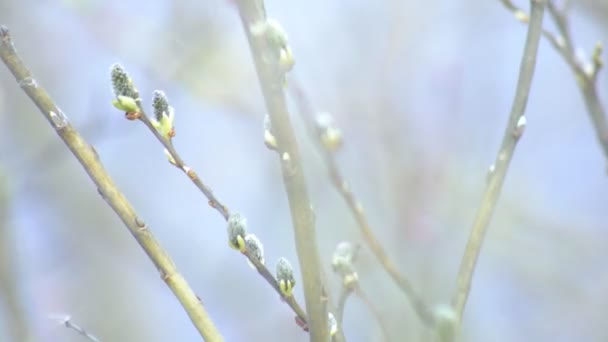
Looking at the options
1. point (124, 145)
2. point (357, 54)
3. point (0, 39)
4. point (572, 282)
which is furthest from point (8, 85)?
point (0, 39)

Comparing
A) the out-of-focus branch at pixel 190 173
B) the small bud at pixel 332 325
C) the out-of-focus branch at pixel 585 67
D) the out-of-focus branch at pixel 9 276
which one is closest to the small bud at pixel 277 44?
the out-of-focus branch at pixel 190 173

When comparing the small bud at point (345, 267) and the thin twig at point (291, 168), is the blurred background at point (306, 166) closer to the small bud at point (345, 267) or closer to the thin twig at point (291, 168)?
the small bud at point (345, 267)

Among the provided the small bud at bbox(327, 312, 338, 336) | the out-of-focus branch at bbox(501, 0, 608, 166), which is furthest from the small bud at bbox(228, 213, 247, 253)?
the out-of-focus branch at bbox(501, 0, 608, 166)

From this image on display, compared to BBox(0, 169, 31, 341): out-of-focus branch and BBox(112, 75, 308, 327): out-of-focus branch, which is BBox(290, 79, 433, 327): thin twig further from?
BBox(0, 169, 31, 341): out-of-focus branch

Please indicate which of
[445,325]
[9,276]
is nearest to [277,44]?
[445,325]

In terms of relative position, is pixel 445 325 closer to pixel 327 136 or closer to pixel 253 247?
pixel 253 247

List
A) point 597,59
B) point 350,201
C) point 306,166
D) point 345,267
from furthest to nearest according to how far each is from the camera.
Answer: point 306,166 → point 597,59 → point 350,201 → point 345,267
